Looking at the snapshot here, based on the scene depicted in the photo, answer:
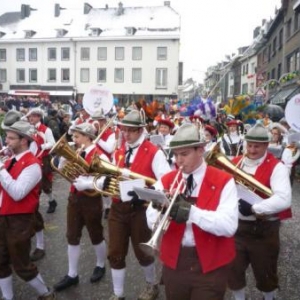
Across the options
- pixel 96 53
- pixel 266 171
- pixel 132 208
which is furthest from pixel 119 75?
pixel 266 171

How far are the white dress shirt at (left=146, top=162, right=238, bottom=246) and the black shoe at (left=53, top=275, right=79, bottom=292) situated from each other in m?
2.17

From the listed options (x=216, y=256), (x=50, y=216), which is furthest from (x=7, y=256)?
(x=50, y=216)

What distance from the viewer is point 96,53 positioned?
45.6 m

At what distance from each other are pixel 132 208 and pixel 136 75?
42167 mm

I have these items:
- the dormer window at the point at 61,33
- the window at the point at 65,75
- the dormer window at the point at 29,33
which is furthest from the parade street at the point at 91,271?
the dormer window at the point at 29,33

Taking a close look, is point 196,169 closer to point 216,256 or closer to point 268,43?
point 216,256

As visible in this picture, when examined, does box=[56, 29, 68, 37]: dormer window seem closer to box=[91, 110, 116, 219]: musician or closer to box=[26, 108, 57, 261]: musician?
box=[91, 110, 116, 219]: musician

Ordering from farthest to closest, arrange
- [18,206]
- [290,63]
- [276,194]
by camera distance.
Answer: [290,63] < [18,206] < [276,194]

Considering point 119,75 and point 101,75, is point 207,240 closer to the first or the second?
point 119,75

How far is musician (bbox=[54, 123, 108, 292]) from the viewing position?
455 centimetres

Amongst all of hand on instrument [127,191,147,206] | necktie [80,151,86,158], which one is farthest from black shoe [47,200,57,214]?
hand on instrument [127,191,147,206]

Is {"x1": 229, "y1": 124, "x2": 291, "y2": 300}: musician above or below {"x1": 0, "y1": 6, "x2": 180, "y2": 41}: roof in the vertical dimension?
below

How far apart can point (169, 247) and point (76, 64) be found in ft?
149

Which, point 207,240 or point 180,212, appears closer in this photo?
point 180,212
